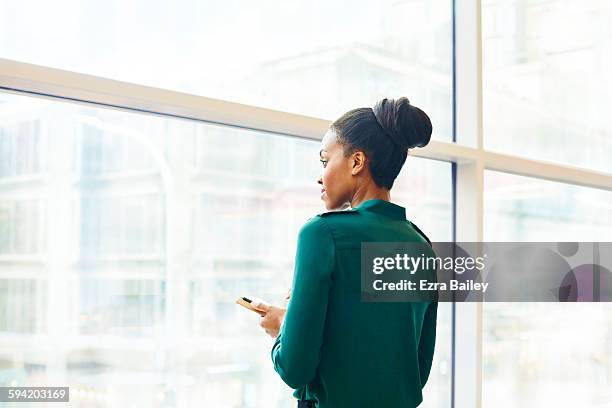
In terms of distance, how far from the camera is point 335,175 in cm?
147

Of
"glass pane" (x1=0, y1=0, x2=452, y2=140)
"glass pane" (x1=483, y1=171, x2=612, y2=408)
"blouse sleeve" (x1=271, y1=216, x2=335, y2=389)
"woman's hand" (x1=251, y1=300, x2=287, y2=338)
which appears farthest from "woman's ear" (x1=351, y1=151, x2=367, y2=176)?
"glass pane" (x1=483, y1=171, x2=612, y2=408)

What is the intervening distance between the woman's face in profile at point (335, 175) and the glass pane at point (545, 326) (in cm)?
128

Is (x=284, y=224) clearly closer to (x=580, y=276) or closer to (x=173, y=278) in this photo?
(x=173, y=278)

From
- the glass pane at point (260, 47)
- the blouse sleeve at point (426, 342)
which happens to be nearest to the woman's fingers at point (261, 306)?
the blouse sleeve at point (426, 342)

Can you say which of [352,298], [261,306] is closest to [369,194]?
[352,298]

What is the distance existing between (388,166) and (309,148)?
0.67 m

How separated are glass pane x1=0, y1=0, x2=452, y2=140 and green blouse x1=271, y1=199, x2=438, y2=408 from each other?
60 cm

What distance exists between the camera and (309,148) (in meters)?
2.11

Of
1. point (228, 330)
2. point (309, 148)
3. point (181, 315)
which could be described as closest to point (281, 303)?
point (228, 330)

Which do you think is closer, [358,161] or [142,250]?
[358,161]

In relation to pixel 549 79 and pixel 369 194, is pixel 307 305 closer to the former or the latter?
pixel 369 194

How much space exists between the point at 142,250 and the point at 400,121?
0.72 meters

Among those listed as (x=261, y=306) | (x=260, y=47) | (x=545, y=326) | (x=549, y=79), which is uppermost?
(x=549, y=79)

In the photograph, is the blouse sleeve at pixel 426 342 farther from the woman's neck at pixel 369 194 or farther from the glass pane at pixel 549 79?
the glass pane at pixel 549 79
